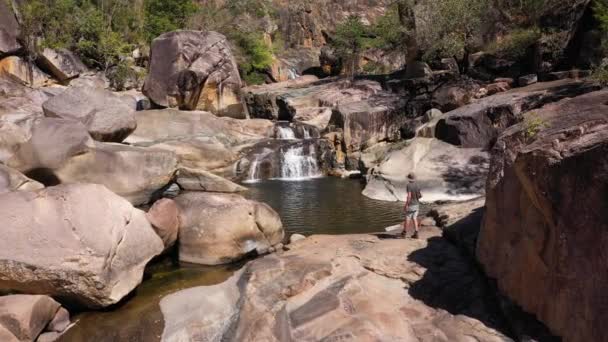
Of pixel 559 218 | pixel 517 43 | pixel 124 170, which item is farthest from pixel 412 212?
pixel 517 43

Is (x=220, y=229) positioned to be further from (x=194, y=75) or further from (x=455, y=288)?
(x=194, y=75)

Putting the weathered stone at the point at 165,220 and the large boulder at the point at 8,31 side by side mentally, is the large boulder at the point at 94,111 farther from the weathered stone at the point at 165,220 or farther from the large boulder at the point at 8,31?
the large boulder at the point at 8,31

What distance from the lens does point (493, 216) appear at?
273 inches

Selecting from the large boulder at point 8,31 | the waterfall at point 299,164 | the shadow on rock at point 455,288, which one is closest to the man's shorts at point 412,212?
the shadow on rock at point 455,288

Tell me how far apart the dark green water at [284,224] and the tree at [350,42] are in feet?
63.2

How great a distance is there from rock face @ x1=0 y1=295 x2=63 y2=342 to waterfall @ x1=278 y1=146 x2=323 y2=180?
14394mm

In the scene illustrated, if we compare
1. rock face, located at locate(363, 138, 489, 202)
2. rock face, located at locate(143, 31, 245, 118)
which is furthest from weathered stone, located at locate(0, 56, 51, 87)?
rock face, located at locate(363, 138, 489, 202)

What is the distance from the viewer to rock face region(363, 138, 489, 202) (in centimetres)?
1619

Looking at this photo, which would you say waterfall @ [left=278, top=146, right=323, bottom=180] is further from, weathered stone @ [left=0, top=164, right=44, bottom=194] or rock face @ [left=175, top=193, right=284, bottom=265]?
weathered stone @ [left=0, top=164, right=44, bottom=194]

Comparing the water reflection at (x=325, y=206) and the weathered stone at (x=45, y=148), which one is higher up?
the weathered stone at (x=45, y=148)

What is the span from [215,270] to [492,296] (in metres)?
5.62

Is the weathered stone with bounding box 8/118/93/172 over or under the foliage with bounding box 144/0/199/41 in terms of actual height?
under

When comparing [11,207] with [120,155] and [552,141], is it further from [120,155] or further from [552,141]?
[552,141]

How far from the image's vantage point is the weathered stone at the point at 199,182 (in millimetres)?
16109
